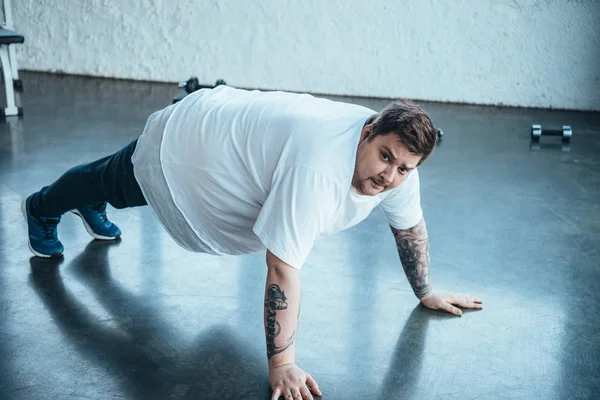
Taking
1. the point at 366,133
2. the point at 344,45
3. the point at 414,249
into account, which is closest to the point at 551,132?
the point at 344,45

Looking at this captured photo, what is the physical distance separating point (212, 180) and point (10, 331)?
0.71 metres

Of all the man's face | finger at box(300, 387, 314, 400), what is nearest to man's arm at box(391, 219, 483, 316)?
the man's face

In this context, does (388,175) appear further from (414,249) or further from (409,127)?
(414,249)

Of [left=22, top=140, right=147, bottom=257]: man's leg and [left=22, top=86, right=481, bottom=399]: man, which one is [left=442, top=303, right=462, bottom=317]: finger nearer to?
[left=22, top=86, right=481, bottom=399]: man

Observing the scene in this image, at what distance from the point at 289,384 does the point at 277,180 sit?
476 mm

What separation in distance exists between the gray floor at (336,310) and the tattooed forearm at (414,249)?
14cm

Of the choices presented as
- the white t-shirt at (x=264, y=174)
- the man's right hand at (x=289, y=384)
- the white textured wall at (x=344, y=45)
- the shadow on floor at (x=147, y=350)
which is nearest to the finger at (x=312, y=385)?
the man's right hand at (x=289, y=384)

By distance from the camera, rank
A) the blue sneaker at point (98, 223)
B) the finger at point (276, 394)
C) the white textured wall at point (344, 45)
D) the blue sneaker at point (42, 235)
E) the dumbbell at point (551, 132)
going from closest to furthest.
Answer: the finger at point (276, 394) < the blue sneaker at point (42, 235) < the blue sneaker at point (98, 223) < the dumbbell at point (551, 132) < the white textured wall at point (344, 45)

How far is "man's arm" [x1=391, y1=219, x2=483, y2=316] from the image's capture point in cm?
204

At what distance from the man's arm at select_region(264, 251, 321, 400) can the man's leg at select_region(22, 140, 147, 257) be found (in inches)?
22.1

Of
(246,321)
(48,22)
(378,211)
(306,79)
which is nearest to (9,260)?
(246,321)

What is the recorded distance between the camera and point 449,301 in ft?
7.18

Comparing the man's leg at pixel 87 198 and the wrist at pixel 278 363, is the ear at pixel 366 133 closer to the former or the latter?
the wrist at pixel 278 363

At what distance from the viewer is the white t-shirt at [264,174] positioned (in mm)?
1583
